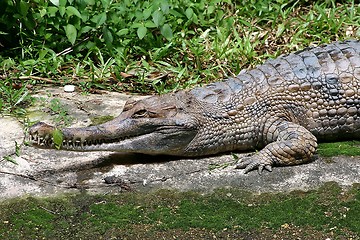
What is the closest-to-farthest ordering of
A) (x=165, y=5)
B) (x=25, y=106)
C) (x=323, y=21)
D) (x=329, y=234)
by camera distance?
(x=329, y=234), (x=25, y=106), (x=165, y=5), (x=323, y=21)

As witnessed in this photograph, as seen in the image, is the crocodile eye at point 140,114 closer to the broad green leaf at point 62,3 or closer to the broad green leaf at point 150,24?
the broad green leaf at point 150,24

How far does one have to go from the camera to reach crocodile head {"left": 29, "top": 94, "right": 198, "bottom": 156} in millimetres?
5449

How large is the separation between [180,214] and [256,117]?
4.61 ft

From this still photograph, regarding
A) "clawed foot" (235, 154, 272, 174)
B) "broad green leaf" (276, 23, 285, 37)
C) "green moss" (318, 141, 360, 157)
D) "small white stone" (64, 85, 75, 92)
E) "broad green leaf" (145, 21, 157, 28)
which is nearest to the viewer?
"clawed foot" (235, 154, 272, 174)

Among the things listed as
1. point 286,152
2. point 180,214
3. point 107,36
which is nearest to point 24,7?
point 107,36

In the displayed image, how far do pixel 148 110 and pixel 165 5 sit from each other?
2034 millimetres

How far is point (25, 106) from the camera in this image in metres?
6.63

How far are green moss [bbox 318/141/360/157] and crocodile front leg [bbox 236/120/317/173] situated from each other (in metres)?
0.16

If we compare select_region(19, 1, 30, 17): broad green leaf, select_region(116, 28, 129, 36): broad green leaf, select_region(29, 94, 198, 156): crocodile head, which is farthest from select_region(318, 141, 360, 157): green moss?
select_region(19, 1, 30, 17): broad green leaf

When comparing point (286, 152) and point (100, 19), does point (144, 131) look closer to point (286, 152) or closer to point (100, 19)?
point (286, 152)

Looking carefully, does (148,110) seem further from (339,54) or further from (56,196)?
(339,54)

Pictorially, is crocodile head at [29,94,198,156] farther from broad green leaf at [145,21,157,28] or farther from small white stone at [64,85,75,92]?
broad green leaf at [145,21,157,28]

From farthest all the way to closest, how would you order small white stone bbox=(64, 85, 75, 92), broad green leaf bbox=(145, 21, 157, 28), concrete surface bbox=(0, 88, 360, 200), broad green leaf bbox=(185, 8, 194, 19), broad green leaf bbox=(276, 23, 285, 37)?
1. broad green leaf bbox=(276, 23, 285, 37)
2. broad green leaf bbox=(185, 8, 194, 19)
3. broad green leaf bbox=(145, 21, 157, 28)
4. small white stone bbox=(64, 85, 75, 92)
5. concrete surface bbox=(0, 88, 360, 200)

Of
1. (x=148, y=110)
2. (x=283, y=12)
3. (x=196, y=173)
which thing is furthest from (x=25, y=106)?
(x=283, y=12)
